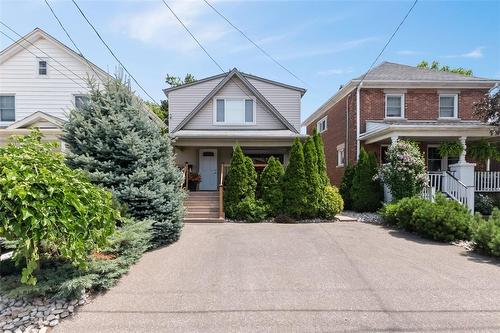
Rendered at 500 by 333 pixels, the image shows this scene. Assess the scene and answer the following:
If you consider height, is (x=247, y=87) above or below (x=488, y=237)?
above

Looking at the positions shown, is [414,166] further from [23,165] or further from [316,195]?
[23,165]

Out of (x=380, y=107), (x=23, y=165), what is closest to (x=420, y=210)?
(x=380, y=107)

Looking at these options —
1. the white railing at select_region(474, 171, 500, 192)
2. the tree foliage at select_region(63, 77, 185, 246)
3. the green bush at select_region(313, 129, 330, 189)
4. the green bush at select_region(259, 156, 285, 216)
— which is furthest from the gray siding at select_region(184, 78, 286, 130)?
the white railing at select_region(474, 171, 500, 192)

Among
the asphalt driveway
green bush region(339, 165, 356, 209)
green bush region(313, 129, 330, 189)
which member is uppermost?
green bush region(313, 129, 330, 189)

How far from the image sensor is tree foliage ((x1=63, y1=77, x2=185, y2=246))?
6.85m

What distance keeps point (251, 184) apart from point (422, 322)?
831cm

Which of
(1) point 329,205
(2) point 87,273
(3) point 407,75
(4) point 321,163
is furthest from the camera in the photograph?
(3) point 407,75

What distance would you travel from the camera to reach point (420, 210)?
29.4 ft

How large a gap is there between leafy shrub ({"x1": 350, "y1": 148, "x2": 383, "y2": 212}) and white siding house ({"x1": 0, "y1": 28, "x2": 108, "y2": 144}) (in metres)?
13.0

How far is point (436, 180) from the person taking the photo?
12992mm

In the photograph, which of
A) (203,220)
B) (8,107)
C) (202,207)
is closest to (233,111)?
(202,207)

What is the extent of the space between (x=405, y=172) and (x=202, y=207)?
7573mm

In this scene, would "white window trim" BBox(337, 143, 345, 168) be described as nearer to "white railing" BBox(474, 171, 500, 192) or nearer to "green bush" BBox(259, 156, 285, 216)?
"white railing" BBox(474, 171, 500, 192)

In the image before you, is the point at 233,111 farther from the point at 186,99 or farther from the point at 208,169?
the point at 208,169
